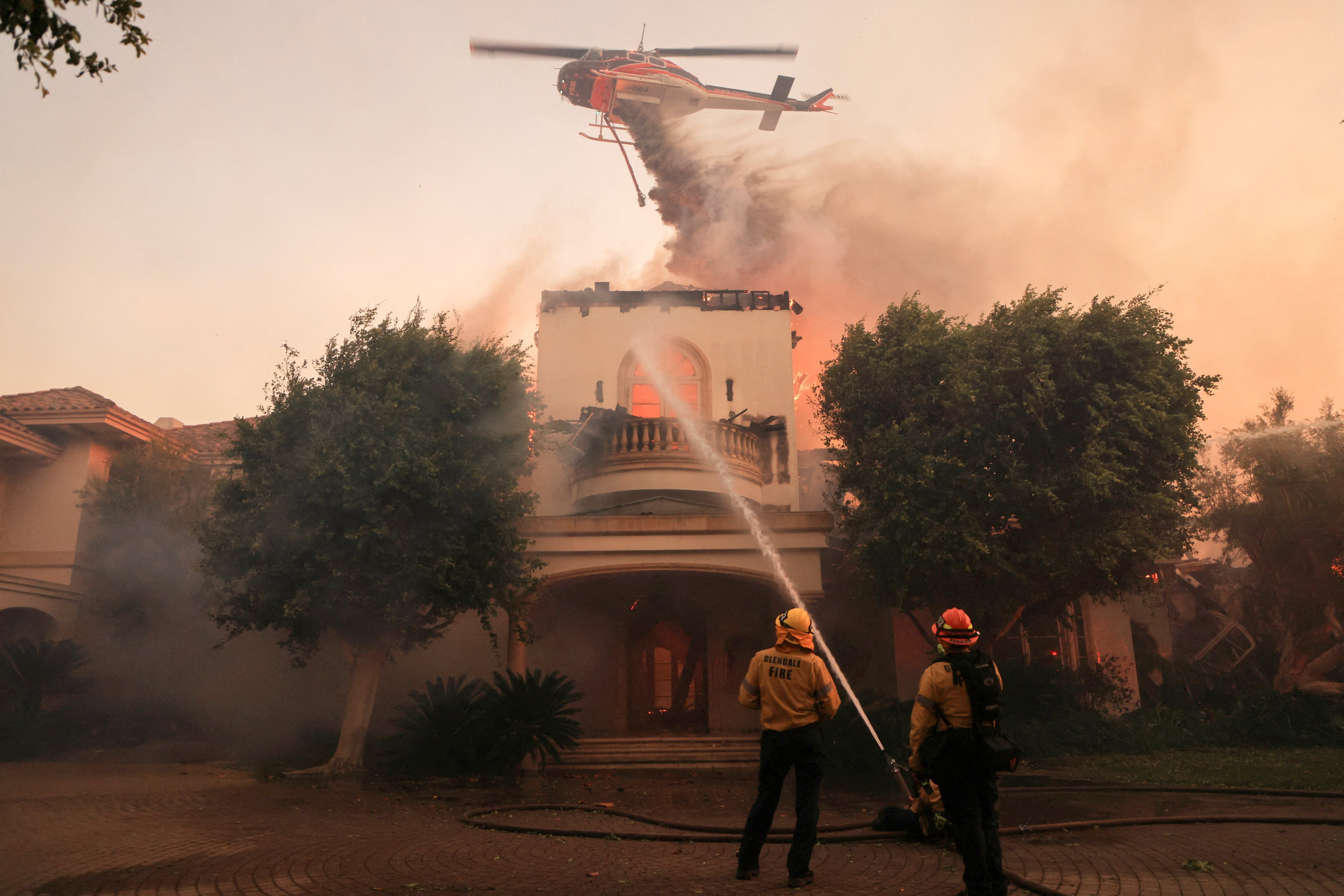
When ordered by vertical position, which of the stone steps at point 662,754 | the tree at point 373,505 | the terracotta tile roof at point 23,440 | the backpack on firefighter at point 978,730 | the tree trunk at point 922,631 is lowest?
the stone steps at point 662,754

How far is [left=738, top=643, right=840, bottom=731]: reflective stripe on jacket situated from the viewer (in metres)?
6.18

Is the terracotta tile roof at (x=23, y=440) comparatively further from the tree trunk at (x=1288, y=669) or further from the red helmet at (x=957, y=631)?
the tree trunk at (x=1288, y=669)

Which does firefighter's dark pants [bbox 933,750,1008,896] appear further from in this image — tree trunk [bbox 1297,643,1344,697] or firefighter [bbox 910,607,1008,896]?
tree trunk [bbox 1297,643,1344,697]

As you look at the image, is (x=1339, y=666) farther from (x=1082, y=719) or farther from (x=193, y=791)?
(x=193, y=791)

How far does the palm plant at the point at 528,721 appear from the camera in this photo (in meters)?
13.9

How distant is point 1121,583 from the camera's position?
1614 cm

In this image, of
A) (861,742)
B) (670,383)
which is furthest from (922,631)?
(670,383)

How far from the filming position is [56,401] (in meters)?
19.7

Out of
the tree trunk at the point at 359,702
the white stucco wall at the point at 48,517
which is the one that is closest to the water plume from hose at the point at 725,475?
the tree trunk at the point at 359,702

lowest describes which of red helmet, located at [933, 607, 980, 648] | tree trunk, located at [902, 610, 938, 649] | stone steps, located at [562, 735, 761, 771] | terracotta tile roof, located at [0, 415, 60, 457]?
stone steps, located at [562, 735, 761, 771]

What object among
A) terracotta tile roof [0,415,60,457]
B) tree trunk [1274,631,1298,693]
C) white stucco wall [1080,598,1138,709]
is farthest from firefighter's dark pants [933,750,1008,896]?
terracotta tile roof [0,415,60,457]

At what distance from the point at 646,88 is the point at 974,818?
24729 millimetres

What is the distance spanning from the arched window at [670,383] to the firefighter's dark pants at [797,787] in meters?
15.0

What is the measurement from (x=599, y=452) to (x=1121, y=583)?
10.6 m
